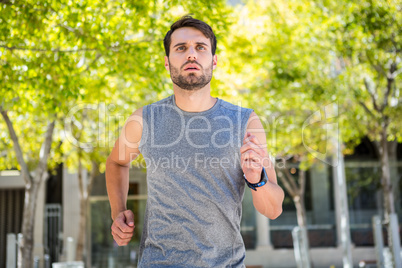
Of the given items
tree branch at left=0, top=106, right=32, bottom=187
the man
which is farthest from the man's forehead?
tree branch at left=0, top=106, right=32, bottom=187

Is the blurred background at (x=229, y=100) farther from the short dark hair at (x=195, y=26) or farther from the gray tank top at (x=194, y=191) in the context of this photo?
the gray tank top at (x=194, y=191)

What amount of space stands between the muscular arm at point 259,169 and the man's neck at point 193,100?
0.22 metres

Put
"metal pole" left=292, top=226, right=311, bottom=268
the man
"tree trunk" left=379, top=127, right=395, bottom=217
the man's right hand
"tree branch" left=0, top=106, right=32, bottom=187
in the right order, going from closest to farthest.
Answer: the man, the man's right hand, "tree branch" left=0, top=106, right=32, bottom=187, "tree trunk" left=379, top=127, right=395, bottom=217, "metal pole" left=292, top=226, right=311, bottom=268

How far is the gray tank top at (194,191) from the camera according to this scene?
5.87ft

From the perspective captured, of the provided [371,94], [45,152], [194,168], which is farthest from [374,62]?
[194,168]

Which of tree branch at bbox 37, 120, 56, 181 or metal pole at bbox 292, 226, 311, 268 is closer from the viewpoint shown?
tree branch at bbox 37, 120, 56, 181

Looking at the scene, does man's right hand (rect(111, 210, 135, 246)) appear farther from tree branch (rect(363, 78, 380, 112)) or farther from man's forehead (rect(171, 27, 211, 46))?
tree branch (rect(363, 78, 380, 112))

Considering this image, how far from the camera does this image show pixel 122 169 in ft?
7.40

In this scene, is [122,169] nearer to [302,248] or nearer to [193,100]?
[193,100]

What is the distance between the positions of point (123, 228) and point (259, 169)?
63 cm

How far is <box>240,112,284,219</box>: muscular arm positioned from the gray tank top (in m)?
0.08

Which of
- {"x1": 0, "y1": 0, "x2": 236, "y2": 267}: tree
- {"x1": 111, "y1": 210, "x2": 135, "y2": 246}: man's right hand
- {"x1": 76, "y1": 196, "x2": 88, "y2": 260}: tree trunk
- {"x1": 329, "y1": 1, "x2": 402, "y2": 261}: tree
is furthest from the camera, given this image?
{"x1": 76, "y1": 196, "x2": 88, "y2": 260}: tree trunk

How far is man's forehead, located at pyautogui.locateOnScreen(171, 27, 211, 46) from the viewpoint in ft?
6.73

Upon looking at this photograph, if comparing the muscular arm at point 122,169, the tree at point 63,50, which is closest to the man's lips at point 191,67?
the muscular arm at point 122,169
